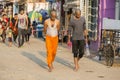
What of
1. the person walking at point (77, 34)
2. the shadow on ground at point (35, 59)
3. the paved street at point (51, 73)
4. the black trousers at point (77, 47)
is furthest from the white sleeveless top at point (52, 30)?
the shadow on ground at point (35, 59)

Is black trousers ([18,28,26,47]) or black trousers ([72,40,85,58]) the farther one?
black trousers ([18,28,26,47])

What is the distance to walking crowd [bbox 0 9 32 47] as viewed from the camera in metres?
21.2

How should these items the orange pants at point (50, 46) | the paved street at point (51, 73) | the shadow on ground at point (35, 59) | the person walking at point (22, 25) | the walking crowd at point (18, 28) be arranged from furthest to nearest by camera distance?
the walking crowd at point (18, 28), the person walking at point (22, 25), the shadow on ground at point (35, 59), the orange pants at point (50, 46), the paved street at point (51, 73)

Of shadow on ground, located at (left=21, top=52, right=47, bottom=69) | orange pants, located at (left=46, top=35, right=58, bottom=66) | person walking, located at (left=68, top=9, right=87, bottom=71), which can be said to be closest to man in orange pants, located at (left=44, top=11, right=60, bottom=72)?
orange pants, located at (left=46, top=35, right=58, bottom=66)

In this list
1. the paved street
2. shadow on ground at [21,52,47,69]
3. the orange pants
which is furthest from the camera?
shadow on ground at [21,52,47,69]

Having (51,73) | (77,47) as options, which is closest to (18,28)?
(77,47)

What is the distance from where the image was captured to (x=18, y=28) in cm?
2159

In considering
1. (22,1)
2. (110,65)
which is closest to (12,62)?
(110,65)

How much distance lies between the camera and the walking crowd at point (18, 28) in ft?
69.6

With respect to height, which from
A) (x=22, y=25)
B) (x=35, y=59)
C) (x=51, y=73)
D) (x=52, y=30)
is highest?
(x=52, y=30)

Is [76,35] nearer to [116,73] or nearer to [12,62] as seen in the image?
[116,73]

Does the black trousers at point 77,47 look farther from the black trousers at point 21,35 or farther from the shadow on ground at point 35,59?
the black trousers at point 21,35

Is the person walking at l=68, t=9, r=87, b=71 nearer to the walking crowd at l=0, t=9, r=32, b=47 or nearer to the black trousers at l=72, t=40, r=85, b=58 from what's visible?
the black trousers at l=72, t=40, r=85, b=58

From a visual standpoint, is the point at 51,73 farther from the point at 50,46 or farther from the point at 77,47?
the point at 77,47
